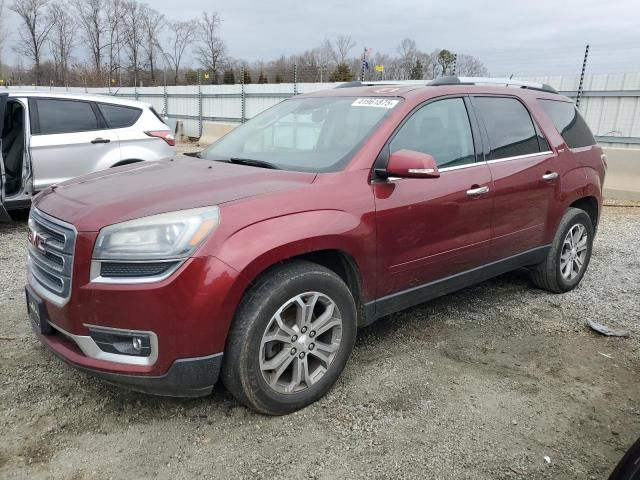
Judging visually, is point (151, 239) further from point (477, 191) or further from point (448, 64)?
point (448, 64)

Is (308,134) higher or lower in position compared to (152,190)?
higher

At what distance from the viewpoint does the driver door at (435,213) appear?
3.14 m

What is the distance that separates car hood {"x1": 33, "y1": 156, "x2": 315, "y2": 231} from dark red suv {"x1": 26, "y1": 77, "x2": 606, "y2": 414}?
0.04ft

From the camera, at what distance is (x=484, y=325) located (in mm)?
4047

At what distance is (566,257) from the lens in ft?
15.5

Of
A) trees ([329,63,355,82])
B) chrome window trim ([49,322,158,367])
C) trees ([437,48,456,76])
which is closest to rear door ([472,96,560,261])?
chrome window trim ([49,322,158,367])

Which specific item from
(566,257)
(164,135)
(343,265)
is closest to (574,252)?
(566,257)

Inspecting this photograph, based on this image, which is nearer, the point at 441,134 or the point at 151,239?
the point at 151,239

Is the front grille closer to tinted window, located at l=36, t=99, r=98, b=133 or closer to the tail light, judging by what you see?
tinted window, located at l=36, t=99, r=98, b=133

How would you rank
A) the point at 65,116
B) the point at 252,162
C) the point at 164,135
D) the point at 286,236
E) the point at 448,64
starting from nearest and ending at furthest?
the point at 286,236
the point at 252,162
the point at 65,116
the point at 164,135
the point at 448,64

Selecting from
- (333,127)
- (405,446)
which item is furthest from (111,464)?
(333,127)

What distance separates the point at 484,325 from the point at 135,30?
64253mm

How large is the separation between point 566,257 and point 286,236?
321 cm

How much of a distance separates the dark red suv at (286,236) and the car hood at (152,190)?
1cm
